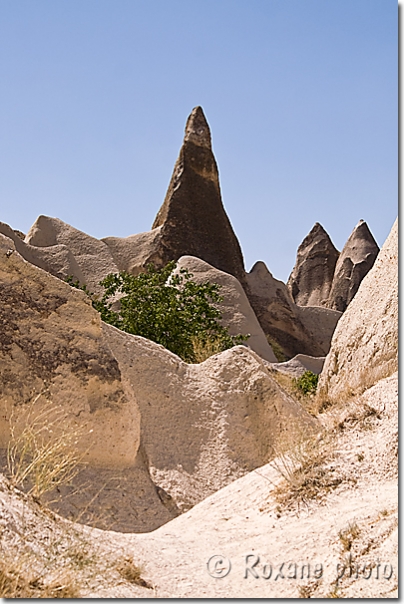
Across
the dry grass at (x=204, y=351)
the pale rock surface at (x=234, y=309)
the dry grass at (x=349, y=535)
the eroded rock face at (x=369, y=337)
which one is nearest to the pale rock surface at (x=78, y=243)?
the pale rock surface at (x=234, y=309)

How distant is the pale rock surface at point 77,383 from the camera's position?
17.2 ft

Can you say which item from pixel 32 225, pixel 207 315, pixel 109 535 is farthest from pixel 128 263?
pixel 109 535

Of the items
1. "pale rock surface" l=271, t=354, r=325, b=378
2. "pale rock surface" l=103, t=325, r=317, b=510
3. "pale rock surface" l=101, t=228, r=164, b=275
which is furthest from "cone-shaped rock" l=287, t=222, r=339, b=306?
"pale rock surface" l=103, t=325, r=317, b=510

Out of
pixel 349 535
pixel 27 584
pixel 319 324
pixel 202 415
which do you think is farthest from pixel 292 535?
pixel 319 324

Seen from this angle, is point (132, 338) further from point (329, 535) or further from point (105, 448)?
point (329, 535)

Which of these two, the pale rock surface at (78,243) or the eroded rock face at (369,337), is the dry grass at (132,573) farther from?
the pale rock surface at (78,243)

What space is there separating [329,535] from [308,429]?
1.92m

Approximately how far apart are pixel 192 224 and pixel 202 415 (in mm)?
14774

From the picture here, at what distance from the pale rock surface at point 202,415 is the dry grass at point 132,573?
2.24m

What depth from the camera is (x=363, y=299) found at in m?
7.45

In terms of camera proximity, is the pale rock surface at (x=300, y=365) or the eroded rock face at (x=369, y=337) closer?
the eroded rock face at (x=369, y=337)

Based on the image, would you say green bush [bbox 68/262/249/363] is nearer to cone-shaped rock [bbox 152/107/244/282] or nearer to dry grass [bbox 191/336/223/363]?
dry grass [bbox 191/336/223/363]

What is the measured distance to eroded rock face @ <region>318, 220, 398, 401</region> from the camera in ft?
21.4

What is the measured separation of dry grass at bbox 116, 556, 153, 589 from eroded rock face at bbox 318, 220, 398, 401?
3124 millimetres
